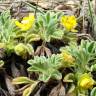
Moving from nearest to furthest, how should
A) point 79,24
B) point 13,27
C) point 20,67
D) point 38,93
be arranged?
point 38,93 → point 20,67 → point 13,27 → point 79,24

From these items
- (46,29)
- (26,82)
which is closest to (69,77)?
(26,82)

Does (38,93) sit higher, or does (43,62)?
(43,62)

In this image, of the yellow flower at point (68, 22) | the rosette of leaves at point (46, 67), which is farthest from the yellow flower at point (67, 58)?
the yellow flower at point (68, 22)

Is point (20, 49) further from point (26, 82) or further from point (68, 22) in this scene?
point (68, 22)

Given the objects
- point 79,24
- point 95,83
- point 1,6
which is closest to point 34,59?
point 95,83

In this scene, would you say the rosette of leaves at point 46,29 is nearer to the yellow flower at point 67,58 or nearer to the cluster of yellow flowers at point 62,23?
the cluster of yellow flowers at point 62,23

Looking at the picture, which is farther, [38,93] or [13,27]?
[13,27]

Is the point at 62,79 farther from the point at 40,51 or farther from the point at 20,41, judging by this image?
the point at 20,41
